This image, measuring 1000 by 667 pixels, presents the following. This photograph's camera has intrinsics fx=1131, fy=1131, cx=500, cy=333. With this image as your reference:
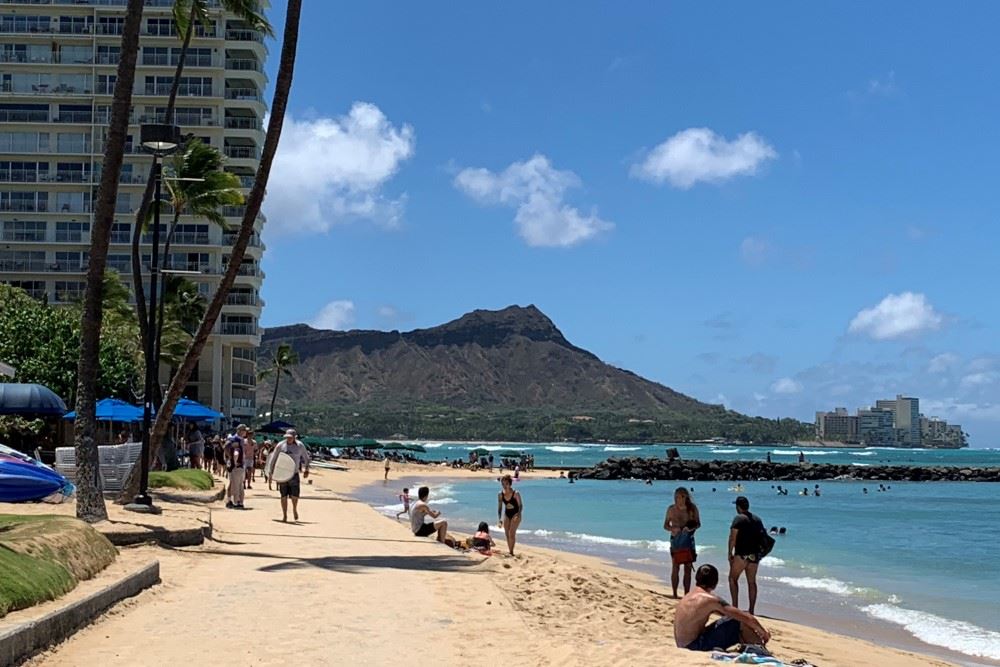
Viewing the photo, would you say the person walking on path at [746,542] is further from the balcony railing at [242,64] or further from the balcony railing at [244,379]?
the balcony railing at [244,379]

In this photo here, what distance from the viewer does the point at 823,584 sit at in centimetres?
2259

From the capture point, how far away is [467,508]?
140 feet

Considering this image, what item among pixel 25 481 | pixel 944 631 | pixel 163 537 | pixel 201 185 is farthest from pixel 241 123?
pixel 944 631

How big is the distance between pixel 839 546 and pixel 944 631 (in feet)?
49.2

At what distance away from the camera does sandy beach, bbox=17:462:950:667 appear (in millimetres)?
8859

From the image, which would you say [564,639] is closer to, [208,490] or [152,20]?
[208,490]

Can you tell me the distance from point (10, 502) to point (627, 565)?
41.9ft

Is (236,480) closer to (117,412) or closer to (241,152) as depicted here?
(117,412)

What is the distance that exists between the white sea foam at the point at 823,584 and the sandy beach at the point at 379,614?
497 centimetres

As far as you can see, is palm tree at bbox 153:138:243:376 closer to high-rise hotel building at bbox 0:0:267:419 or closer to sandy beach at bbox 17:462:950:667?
sandy beach at bbox 17:462:950:667

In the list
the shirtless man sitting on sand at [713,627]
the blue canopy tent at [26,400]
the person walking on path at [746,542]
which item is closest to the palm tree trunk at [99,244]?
the person walking on path at [746,542]

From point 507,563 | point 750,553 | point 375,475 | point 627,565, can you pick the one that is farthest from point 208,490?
point 375,475

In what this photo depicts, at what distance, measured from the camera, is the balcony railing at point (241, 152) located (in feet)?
232

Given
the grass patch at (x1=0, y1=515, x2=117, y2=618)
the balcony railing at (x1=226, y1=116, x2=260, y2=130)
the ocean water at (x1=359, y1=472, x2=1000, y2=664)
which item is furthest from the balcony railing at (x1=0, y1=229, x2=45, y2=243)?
the grass patch at (x1=0, y1=515, x2=117, y2=618)
